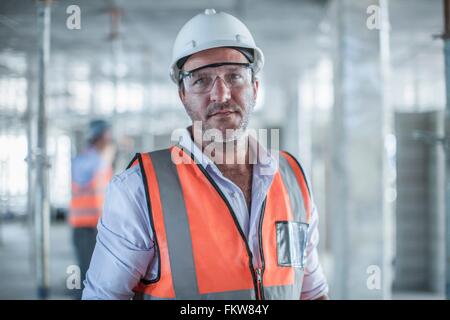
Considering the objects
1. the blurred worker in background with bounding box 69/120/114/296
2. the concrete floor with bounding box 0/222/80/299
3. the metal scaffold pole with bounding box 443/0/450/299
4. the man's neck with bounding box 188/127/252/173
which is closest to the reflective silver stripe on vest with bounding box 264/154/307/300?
the man's neck with bounding box 188/127/252/173

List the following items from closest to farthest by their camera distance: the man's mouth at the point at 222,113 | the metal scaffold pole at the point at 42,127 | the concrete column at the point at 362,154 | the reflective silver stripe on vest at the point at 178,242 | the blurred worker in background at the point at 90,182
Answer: the reflective silver stripe on vest at the point at 178,242
the man's mouth at the point at 222,113
the metal scaffold pole at the point at 42,127
the concrete column at the point at 362,154
the blurred worker in background at the point at 90,182

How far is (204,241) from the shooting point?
1099 millimetres

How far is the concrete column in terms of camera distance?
2986 mm

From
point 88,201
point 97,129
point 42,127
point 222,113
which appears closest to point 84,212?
point 88,201

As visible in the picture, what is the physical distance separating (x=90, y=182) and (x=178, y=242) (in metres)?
2.99

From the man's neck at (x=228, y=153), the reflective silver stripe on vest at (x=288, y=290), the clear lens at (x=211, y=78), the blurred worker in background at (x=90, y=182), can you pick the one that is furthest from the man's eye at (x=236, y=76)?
the blurred worker in background at (x=90, y=182)

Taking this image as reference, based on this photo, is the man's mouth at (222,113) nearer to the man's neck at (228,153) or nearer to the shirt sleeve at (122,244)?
the man's neck at (228,153)

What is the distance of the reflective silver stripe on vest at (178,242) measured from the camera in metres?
1.08

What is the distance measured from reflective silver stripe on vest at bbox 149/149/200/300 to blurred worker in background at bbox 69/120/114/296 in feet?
8.99

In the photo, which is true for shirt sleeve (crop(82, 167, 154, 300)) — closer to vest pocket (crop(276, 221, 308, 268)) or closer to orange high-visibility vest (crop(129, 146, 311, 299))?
orange high-visibility vest (crop(129, 146, 311, 299))

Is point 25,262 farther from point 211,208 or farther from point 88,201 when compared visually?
point 211,208

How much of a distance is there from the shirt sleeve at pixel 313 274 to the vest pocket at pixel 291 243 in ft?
0.24

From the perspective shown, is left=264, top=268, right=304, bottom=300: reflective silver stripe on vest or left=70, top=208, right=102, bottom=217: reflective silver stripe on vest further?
left=70, top=208, right=102, bottom=217: reflective silver stripe on vest

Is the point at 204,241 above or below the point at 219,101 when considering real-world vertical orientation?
below
